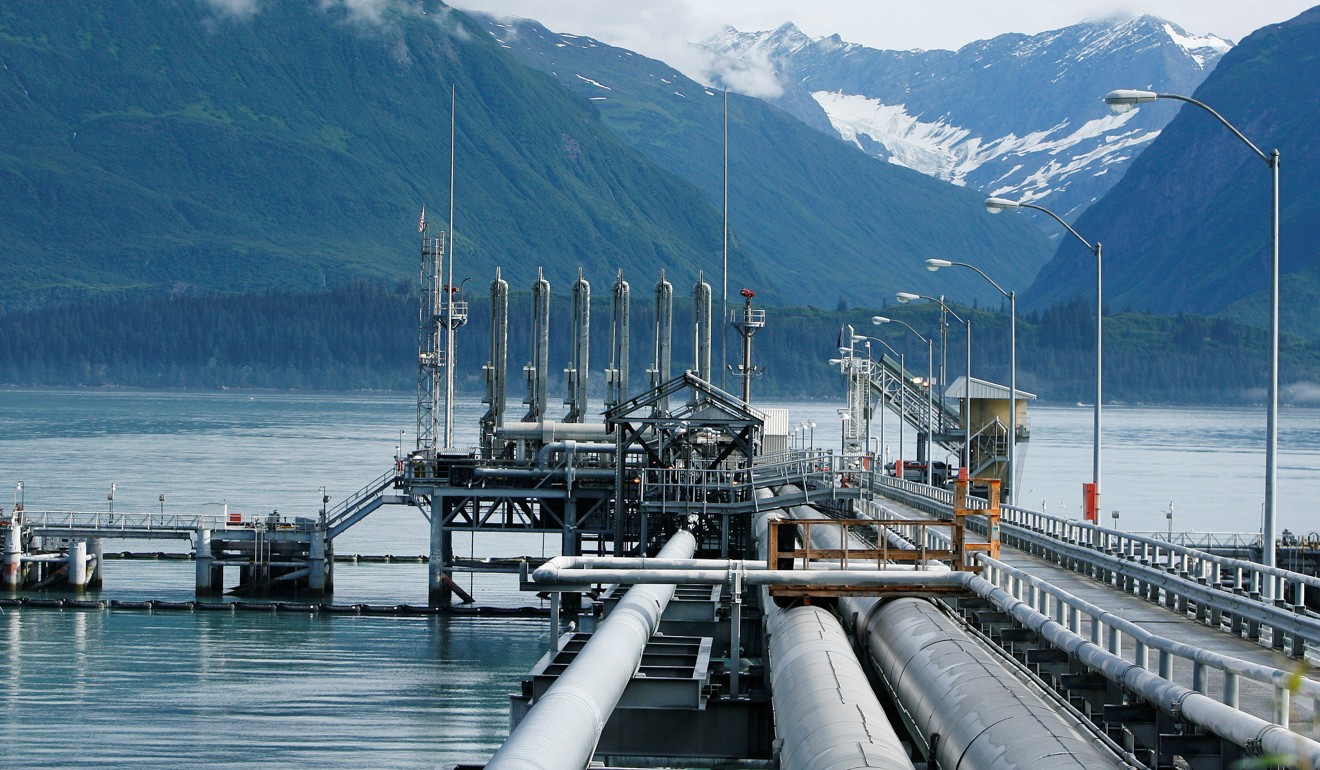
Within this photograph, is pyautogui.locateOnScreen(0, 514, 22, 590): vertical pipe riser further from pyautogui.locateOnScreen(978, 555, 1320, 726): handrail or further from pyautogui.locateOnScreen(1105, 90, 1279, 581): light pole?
pyautogui.locateOnScreen(978, 555, 1320, 726): handrail

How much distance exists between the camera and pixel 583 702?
19.8m

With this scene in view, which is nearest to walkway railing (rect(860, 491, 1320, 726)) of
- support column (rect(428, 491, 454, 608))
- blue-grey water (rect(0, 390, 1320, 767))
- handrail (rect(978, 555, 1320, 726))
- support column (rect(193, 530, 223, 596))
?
handrail (rect(978, 555, 1320, 726))

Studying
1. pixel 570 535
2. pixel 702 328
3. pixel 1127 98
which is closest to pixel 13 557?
pixel 570 535

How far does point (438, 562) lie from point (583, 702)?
53656 mm

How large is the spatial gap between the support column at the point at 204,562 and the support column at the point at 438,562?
9372mm

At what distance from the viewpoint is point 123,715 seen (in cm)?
4991

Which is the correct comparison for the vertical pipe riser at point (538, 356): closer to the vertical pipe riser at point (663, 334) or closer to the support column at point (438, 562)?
the vertical pipe riser at point (663, 334)

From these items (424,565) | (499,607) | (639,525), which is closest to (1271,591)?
(639,525)

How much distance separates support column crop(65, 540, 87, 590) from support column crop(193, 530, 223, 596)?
5.95 m

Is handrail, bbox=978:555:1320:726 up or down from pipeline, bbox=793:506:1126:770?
up

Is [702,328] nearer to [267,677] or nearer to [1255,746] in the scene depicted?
[267,677]

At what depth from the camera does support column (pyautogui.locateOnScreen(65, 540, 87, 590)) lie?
250 feet

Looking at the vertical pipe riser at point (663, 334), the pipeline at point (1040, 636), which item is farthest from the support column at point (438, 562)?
the pipeline at point (1040, 636)

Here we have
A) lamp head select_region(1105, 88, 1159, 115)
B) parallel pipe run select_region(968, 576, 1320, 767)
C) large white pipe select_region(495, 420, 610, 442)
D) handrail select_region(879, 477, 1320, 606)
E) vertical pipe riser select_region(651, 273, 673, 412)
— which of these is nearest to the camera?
parallel pipe run select_region(968, 576, 1320, 767)
